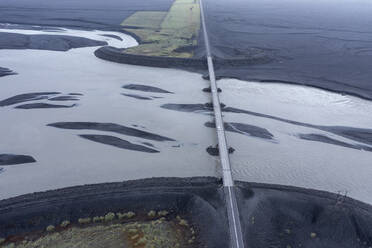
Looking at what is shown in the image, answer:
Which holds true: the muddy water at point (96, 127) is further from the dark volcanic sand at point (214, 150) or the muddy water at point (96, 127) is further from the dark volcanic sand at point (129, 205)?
the dark volcanic sand at point (129, 205)

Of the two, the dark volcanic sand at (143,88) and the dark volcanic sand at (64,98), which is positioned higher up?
the dark volcanic sand at (143,88)

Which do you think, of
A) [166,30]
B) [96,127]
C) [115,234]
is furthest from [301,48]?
[115,234]

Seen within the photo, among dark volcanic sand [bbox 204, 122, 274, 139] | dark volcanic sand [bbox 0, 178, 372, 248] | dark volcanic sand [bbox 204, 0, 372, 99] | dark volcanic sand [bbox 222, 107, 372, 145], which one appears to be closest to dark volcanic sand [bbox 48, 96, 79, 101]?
dark volcanic sand [bbox 204, 122, 274, 139]

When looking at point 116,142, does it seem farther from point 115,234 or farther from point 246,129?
point 246,129

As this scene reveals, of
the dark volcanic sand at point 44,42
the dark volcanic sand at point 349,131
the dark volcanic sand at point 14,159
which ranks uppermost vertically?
the dark volcanic sand at point 44,42

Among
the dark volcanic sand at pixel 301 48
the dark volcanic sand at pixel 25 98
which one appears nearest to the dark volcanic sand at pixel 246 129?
the dark volcanic sand at pixel 301 48

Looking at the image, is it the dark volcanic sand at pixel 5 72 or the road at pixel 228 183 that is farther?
the dark volcanic sand at pixel 5 72
